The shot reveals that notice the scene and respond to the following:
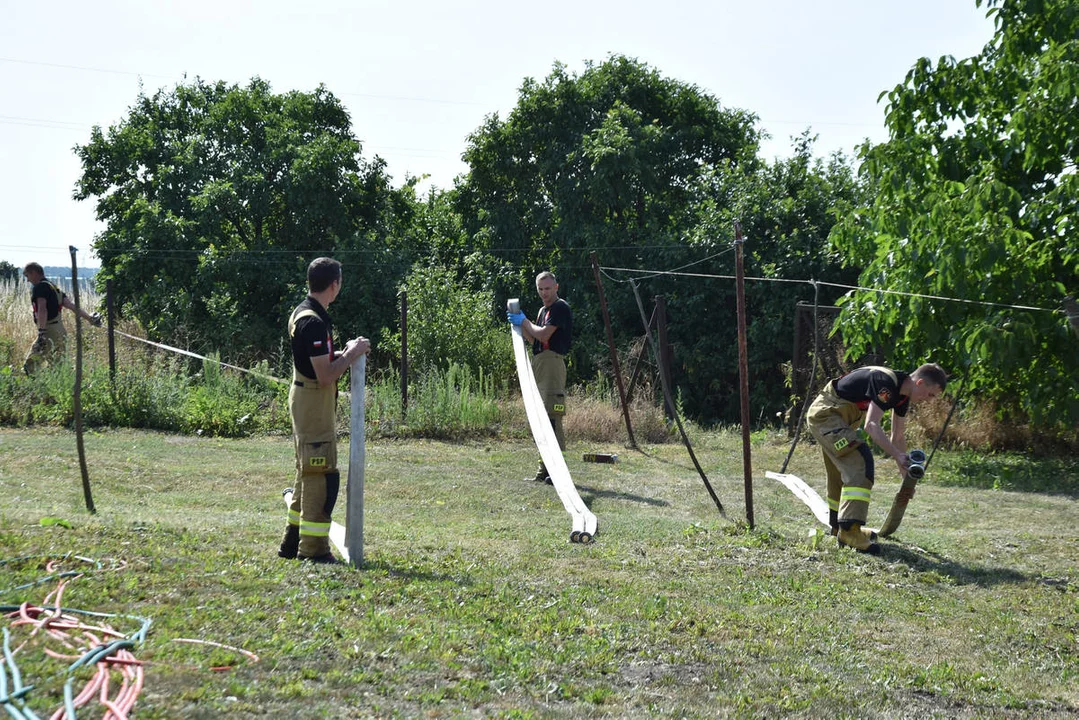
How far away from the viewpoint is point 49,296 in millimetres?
13547

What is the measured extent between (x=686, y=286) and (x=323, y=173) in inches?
336

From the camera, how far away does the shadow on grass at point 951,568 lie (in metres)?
6.63

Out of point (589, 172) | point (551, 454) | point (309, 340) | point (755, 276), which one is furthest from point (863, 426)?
point (589, 172)

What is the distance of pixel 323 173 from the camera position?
75.6 ft

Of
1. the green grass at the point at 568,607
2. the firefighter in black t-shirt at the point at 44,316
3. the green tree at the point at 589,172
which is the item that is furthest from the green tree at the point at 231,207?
the green grass at the point at 568,607

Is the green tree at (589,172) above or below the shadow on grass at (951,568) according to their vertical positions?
above

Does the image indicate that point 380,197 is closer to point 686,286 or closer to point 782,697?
point 686,286

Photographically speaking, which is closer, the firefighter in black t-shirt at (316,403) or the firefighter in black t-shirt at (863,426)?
the firefighter in black t-shirt at (316,403)

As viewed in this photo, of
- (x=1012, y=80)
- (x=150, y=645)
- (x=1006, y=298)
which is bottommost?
(x=150, y=645)

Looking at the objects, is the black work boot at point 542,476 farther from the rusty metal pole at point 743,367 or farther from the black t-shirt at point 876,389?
the black t-shirt at point 876,389

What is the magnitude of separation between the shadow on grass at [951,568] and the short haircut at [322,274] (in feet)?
13.6

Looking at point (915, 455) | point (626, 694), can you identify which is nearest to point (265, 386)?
point (915, 455)

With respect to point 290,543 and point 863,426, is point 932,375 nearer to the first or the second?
point 863,426

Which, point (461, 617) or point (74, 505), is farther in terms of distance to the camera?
point (74, 505)
